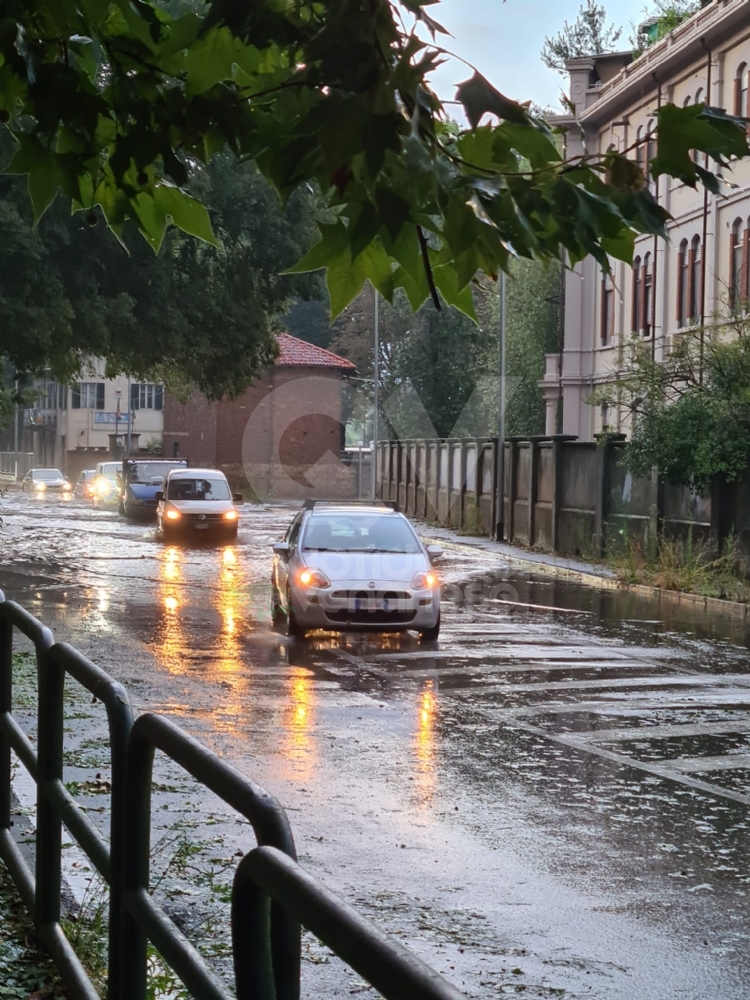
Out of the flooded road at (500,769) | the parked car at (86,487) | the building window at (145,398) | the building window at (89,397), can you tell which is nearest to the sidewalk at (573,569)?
the flooded road at (500,769)

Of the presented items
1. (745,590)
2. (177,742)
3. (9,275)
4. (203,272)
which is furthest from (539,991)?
(203,272)

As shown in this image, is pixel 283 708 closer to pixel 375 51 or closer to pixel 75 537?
pixel 375 51

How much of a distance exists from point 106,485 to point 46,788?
56635mm

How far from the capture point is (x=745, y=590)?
22.7 meters

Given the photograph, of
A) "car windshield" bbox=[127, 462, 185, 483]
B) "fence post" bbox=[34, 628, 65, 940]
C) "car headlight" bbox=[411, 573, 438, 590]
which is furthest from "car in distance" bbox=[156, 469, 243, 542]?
"fence post" bbox=[34, 628, 65, 940]

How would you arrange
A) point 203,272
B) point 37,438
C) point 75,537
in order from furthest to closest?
point 37,438
point 75,537
point 203,272

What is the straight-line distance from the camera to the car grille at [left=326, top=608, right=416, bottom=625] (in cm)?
1638

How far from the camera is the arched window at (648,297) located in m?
41.0

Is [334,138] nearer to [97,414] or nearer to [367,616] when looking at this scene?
[367,616]

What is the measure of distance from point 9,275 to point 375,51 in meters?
23.5

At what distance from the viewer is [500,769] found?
376 inches

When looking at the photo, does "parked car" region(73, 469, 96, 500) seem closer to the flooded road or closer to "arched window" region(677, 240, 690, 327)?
"arched window" region(677, 240, 690, 327)

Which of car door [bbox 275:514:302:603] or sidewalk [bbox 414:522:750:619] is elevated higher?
car door [bbox 275:514:302:603]

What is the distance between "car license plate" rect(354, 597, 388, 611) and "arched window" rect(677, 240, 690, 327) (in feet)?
78.9
